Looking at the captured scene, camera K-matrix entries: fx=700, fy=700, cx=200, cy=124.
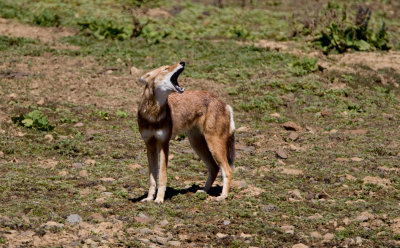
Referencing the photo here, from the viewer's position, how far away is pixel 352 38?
17.1 meters

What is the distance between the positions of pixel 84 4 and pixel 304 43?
20.6 ft

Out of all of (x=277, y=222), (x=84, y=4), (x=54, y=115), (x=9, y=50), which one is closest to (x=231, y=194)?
(x=277, y=222)

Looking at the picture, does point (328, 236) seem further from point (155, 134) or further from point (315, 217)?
point (155, 134)

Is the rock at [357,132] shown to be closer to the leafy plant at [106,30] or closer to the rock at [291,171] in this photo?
the rock at [291,171]

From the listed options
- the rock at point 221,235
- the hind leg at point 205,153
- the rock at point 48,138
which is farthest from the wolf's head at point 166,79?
the rock at point 48,138

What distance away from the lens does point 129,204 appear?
8.81 m

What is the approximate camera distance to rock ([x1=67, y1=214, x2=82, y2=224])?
26.1 ft

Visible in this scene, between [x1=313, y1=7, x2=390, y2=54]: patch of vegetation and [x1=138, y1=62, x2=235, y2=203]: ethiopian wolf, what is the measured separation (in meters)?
7.70

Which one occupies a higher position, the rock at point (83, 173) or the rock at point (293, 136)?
the rock at point (83, 173)

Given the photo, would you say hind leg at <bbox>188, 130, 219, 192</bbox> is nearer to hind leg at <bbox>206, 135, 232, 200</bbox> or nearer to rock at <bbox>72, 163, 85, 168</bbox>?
hind leg at <bbox>206, 135, 232, 200</bbox>

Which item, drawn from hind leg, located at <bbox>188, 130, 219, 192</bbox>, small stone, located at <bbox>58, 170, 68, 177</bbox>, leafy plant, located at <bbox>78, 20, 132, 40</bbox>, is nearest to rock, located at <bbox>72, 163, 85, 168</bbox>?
small stone, located at <bbox>58, 170, 68, 177</bbox>

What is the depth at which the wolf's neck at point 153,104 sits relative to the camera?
870cm

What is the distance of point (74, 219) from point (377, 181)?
14.5 feet

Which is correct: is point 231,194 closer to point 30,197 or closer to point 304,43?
point 30,197
